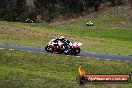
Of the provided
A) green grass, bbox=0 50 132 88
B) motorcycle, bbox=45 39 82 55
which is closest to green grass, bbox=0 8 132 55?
motorcycle, bbox=45 39 82 55

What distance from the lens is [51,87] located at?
81.4 feet

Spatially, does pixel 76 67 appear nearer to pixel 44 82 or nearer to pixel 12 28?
pixel 44 82

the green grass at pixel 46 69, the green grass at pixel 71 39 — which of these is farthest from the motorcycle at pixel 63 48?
the green grass at pixel 71 39

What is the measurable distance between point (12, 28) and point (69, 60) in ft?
104

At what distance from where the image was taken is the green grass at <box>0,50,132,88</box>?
25875 mm

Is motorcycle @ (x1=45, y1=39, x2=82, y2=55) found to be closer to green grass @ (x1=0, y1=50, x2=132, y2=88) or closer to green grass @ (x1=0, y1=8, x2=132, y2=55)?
green grass @ (x1=0, y1=50, x2=132, y2=88)

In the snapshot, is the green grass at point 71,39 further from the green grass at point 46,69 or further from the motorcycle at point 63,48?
the green grass at point 46,69

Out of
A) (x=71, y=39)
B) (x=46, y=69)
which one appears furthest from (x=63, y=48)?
(x=71, y=39)

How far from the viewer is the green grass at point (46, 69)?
2588cm

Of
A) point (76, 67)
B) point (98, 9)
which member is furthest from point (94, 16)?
point (76, 67)

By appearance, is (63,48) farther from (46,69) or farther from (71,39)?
(71,39)

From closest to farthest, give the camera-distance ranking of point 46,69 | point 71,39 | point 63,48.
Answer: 1. point 46,69
2. point 63,48
3. point 71,39

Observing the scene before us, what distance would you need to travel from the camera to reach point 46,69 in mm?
32094

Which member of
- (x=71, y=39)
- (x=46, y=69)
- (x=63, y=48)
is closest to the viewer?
(x=46, y=69)
